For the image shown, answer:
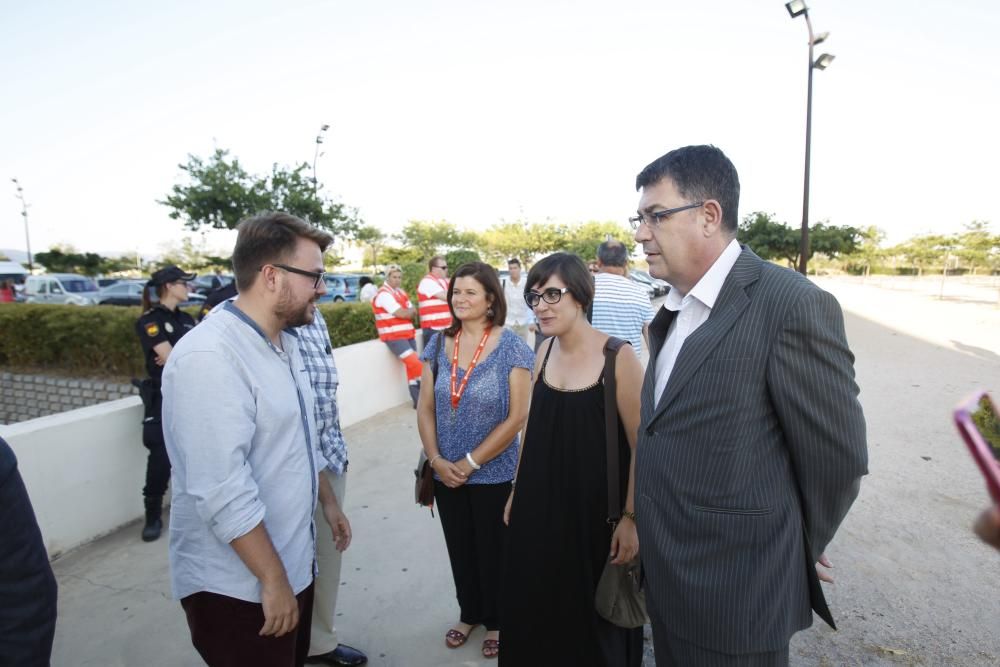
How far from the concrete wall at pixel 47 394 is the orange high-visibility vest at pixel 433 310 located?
18.4ft

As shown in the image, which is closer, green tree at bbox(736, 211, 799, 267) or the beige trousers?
the beige trousers

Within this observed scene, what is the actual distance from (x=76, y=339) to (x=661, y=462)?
11.6 metres

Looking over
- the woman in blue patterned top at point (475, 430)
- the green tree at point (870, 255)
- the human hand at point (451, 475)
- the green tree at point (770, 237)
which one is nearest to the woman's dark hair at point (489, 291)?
the woman in blue patterned top at point (475, 430)

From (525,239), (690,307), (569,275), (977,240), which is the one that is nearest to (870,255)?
(977,240)

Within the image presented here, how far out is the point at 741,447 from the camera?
1469mm

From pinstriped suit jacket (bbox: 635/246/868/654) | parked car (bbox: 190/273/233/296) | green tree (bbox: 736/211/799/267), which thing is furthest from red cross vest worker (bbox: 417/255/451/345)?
parked car (bbox: 190/273/233/296)

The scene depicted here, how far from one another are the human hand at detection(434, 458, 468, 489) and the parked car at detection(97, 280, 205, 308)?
22047 mm

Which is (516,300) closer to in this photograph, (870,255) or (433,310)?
(433,310)

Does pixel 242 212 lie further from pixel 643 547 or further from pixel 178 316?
pixel 643 547

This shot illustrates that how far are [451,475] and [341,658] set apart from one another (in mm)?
1105

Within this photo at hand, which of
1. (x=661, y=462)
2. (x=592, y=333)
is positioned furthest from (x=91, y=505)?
(x=661, y=462)

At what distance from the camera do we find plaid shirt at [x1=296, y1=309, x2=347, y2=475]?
8.65 feet

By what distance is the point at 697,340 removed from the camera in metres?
1.55

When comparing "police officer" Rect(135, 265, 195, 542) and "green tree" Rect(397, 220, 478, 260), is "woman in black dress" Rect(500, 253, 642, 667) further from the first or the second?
"green tree" Rect(397, 220, 478, 260)
